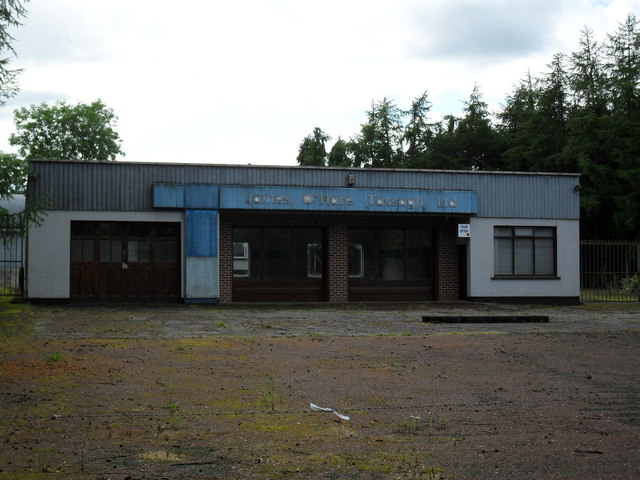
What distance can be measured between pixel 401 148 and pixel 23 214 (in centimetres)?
4658

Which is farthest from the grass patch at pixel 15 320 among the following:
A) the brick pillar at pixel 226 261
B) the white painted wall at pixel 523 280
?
the white painted wall at pixel 523 280

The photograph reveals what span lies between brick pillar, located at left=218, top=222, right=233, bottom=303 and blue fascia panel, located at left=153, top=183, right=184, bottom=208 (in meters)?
1.72

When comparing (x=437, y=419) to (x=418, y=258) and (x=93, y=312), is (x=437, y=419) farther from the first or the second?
(x=418, y=258)

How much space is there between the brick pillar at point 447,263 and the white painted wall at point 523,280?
0.76 meters

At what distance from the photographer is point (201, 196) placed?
81.1 feet

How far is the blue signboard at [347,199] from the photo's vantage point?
24938mm

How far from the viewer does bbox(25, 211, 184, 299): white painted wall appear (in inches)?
930

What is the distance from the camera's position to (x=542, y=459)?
574 cm

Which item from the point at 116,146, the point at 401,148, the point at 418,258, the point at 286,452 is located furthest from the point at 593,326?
the point at 116,146

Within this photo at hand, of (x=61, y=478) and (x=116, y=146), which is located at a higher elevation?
(x=116, y=146)

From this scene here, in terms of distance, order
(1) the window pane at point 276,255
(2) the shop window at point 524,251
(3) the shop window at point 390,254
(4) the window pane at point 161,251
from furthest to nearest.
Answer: (2) the shop window at point 524,251, (3) the shop window at point 390,254, (1) the window pane at point 276,255, (4) the window pane at point 161,251

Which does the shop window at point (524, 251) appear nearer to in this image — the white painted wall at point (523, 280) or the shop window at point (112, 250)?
the white painted wall at point (523, 280)

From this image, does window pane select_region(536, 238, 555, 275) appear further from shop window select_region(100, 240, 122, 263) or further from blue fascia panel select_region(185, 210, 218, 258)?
shop window select_region(100, 240, 122, 263)

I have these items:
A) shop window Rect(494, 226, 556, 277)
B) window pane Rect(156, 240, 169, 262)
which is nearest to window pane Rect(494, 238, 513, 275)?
shop window Rect(494, 226, 556, 277)
